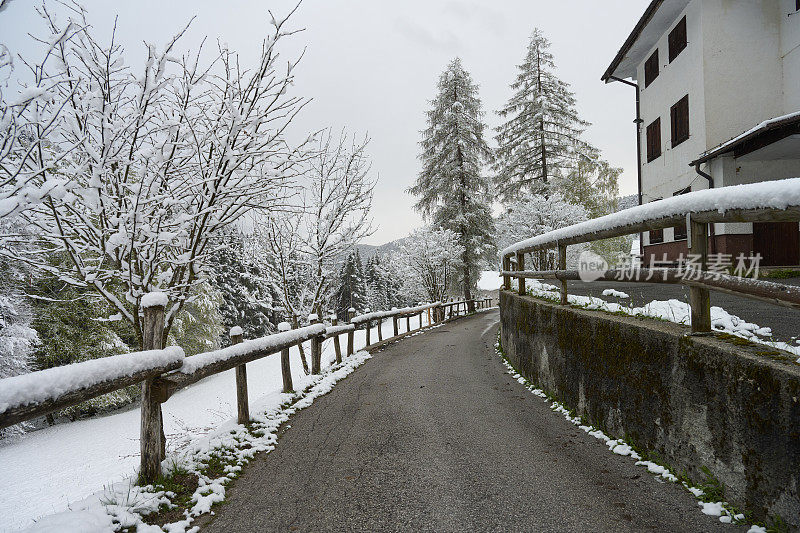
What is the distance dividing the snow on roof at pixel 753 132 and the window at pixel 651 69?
5.67 m

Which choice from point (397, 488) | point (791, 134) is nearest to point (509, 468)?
point (397, 488)

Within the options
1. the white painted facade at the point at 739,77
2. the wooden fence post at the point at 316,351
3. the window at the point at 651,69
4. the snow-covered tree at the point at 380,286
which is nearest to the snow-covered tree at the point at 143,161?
the wooden fence post at the point at 316,351

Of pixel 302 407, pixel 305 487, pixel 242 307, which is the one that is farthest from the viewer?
pixel 242 307

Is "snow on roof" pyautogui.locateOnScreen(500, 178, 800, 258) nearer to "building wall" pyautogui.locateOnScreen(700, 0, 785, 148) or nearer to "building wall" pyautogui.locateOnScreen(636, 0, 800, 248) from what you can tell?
"building wall" pyautogui.locateOnScreen(636, 0, 800, 248)

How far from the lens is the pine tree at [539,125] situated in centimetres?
2573

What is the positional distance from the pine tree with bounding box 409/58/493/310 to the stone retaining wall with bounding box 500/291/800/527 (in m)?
21.4

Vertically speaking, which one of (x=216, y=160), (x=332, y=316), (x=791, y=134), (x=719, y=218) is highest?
(x=791, y=134)

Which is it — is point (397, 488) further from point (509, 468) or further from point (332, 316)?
point (332, 316)

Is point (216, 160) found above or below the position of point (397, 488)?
above

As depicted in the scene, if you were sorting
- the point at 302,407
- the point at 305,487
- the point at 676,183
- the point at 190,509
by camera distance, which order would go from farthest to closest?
the point at 676,183
the point at 302,407
the point at 305,487
the point at 190,509

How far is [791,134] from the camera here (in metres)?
8.76

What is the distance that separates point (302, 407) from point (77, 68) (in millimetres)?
4399

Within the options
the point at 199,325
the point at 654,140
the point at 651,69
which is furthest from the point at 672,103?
the point at 199,325

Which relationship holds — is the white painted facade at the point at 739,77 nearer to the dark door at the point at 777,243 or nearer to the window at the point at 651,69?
the dark door at the point at 777,243
